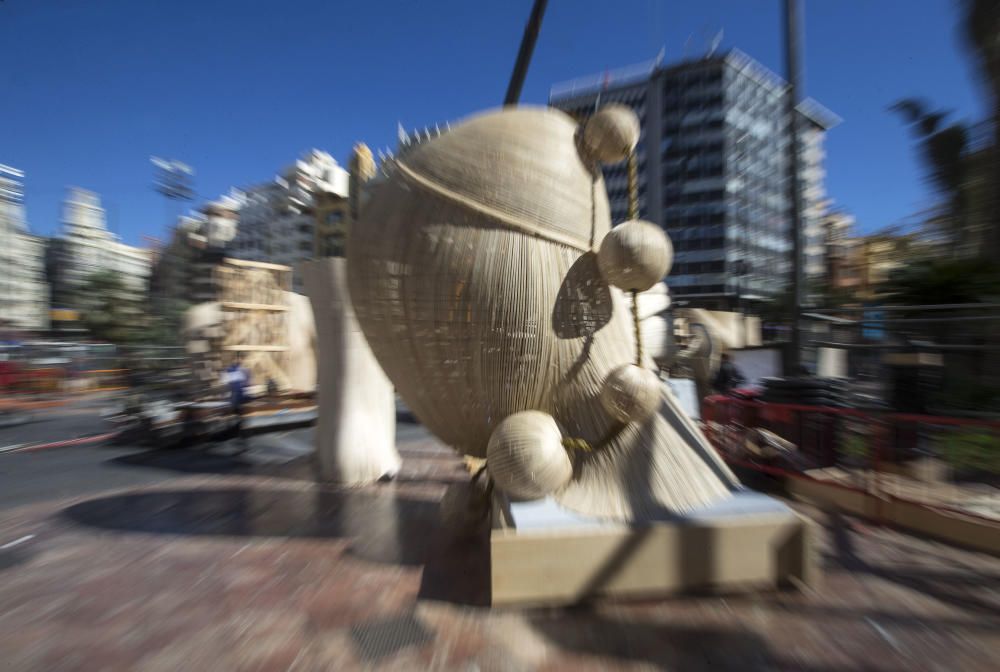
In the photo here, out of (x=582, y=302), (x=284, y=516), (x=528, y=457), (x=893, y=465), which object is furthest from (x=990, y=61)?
(x=284, y=516)

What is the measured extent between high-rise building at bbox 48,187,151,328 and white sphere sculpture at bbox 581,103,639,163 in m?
35.9

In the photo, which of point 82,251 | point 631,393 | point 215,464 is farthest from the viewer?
point 82,251

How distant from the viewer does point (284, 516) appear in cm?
478

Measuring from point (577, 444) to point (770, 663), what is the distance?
142cm

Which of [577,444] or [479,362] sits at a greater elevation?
[479,362]

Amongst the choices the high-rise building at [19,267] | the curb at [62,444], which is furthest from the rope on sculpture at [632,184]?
the high-rise building at [19,267]

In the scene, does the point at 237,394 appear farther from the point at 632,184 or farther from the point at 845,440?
the point at 845,440

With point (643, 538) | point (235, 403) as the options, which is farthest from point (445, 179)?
point (235, 403)

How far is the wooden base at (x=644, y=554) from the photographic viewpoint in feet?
9.33

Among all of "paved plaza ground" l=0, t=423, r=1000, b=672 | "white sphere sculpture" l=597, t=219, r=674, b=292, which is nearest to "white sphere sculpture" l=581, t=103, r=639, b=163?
"white sphere sculpture" l=597, t=219, r=674, b=292

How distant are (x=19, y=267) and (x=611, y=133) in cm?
4231

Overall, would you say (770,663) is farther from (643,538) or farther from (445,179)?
(445,179)

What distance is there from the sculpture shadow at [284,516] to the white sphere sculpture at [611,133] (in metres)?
3.03

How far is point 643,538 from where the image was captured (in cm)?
291
